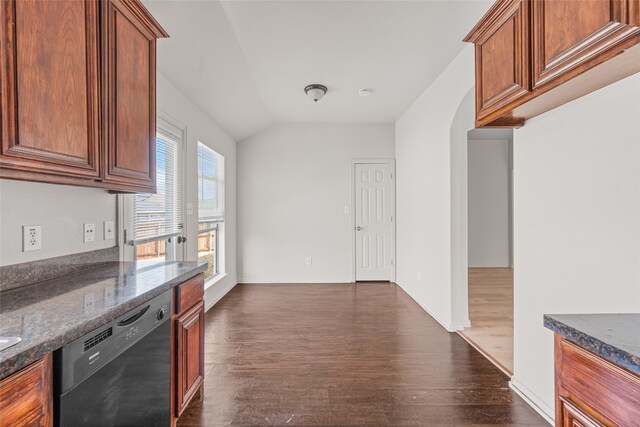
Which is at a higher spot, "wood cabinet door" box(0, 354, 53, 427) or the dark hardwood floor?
"wood cabinet door" box(0, 354, 53, 427)

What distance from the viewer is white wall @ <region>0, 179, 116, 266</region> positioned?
140 cm

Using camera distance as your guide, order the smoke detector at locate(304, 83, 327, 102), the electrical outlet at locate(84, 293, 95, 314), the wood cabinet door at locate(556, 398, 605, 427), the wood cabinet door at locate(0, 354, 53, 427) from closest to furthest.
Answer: the wood cabinet door at locate(0, 354, 53, 427)
the wood cabinet door at locate(556, 398, 605, 427)
the electrical outlet at locate(84, 293, 95, 314)
the smoke detector at locate(304, 83, 327, 102)

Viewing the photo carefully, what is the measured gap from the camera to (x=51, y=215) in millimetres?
1620

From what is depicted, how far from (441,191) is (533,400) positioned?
1984 millimetres

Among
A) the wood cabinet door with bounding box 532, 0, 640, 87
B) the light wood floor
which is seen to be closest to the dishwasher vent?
the wood cabinet door with bounding box 532, 0, 640, 87

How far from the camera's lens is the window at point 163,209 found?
2.49m

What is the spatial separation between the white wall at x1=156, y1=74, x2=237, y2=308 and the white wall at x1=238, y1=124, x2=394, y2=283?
0.28 meters

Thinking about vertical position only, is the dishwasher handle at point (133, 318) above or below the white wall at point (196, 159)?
below

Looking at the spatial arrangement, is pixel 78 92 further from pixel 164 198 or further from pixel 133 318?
pixel 164 198

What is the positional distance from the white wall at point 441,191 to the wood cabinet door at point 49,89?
108 inches

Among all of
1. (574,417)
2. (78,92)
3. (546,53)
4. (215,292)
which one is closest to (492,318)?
(574,417)

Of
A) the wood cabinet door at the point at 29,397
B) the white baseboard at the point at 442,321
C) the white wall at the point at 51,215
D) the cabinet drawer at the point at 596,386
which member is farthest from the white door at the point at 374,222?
the wood cabinet door at the point at 29,397

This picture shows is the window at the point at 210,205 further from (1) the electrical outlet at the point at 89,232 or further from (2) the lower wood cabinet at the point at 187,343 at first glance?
(2) the lower wood cabinet at the point at 187,343

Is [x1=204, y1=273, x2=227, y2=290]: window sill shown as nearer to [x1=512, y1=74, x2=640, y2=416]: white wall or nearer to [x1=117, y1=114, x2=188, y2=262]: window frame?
[x1=117, y1=114, x2=188, y2=262]: window frame
